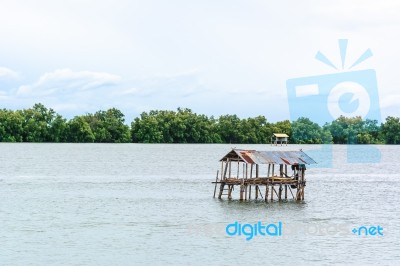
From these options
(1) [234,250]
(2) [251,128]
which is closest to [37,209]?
(1) [234,250]

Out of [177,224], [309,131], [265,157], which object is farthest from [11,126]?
[177,224]

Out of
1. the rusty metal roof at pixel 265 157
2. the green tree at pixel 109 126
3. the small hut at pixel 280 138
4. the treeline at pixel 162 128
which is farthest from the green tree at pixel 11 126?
the rusty metal roof at pixel 265 157

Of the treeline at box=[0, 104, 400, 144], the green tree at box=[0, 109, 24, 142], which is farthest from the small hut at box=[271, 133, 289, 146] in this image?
the green tree at box=[0, 109, 24, 142]

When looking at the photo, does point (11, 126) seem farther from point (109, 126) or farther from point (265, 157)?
point (265, 157)

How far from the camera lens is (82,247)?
31797mm

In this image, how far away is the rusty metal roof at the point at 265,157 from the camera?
4583cm

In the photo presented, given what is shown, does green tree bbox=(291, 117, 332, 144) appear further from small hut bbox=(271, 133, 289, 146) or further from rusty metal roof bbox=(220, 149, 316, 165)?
rusty metal roof bbox=(220, 149, 316, 165)

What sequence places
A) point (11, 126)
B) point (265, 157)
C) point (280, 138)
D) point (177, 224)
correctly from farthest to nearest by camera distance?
point (280, 138), point (11, 126), point (265, 157), point (177, 224)

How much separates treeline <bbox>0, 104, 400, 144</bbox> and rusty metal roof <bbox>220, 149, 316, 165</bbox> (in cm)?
10640

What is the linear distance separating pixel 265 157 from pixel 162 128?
Result: 127 metres

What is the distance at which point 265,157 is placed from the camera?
4675 cm

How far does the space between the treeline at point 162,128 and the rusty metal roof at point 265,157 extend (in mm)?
106396

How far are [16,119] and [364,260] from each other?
133m

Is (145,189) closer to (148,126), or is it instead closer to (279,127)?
(148,126)
